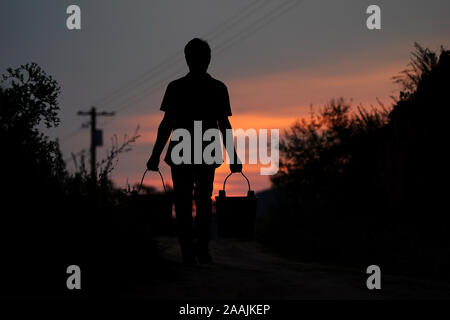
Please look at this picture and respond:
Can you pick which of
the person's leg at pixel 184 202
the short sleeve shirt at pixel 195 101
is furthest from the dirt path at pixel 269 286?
the short sleeve shirt at pixel 195 101

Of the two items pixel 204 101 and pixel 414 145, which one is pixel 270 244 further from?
pixel 204 101

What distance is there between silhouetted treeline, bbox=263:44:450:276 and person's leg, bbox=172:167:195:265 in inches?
185

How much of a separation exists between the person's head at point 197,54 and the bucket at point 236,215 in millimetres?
1383

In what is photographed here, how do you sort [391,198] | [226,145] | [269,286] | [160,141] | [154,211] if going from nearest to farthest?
[269,286], [226,145], [160,141], [154,211], [391,198]

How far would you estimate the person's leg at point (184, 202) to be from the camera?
9078 millimetres

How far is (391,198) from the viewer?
1914cm

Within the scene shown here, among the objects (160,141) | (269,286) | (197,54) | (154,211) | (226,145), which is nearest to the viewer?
(269,286)

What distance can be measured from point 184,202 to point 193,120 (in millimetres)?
987

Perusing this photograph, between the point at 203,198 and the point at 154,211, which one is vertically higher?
the point at 203,198

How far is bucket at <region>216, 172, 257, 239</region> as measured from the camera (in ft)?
29.1

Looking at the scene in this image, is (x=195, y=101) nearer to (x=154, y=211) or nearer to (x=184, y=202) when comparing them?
(x=184, y=202)

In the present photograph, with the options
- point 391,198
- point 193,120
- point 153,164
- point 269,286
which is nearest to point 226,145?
point 193,120

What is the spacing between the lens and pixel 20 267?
7688 mm

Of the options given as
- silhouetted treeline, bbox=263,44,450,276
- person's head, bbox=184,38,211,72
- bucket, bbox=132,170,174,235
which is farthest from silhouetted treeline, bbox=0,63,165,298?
silhouetted treeline, bbox=263,44,450,276
